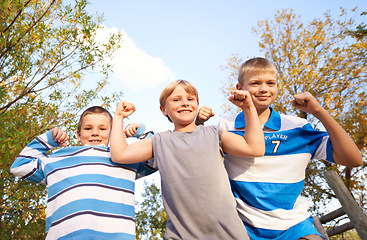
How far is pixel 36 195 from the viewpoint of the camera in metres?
6.51

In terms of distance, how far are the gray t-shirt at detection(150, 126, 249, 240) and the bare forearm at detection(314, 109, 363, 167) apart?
2.38 feet

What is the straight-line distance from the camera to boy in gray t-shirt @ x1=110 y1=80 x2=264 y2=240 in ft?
6.44

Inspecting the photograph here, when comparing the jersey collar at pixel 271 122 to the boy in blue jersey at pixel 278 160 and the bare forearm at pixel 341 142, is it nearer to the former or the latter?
the boy in blue jersey at pixel 278 160

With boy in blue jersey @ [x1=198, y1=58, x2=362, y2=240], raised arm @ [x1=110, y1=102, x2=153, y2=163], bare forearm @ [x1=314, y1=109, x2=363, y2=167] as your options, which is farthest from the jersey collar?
raised arm @ [x1=110, y1=102, x2=153, y2=163]

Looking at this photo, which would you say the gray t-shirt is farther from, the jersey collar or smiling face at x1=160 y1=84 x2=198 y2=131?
the jersey collar

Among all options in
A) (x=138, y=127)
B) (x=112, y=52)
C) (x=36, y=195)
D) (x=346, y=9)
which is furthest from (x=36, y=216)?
(x=346, y=9)

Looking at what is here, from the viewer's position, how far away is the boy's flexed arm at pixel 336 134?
223 cm

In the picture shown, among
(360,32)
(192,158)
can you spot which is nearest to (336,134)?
(192,158)

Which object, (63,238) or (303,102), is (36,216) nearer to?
(63,238)

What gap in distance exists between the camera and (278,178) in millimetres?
2334

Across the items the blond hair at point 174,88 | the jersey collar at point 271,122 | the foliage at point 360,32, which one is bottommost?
the jersey collar at point 271,122

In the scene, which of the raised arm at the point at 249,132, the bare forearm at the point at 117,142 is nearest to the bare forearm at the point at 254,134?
the raised arm at the point at 249,132

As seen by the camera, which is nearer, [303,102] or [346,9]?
[303,102]

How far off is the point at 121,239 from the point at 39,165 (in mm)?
981
